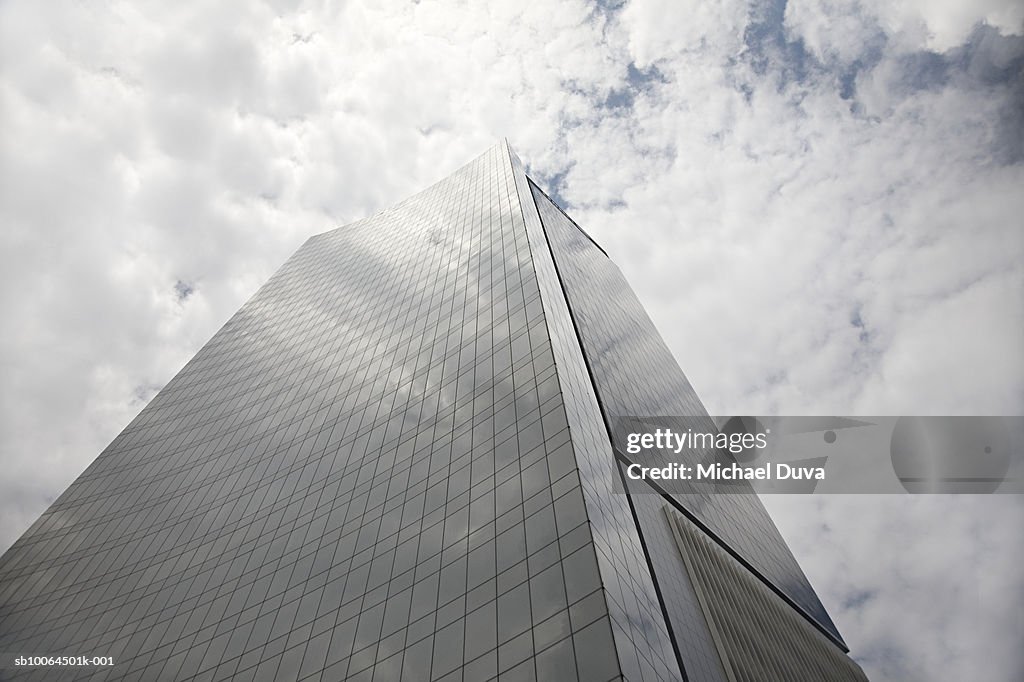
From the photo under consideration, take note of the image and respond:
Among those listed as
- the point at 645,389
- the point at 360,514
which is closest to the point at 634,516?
the point at 360,514

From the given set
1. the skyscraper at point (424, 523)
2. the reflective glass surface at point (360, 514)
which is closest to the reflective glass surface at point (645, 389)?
the skyscraper at point (424, 523)

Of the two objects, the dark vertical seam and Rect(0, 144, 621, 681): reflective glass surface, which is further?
the dark vertical seam

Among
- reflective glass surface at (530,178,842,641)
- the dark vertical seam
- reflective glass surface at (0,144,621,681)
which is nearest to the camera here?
reflective glass surface at (0,144,621,681)

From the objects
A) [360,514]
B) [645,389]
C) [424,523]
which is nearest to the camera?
[424,523]

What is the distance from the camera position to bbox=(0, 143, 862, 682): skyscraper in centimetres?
1761

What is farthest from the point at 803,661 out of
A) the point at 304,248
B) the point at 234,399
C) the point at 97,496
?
the point at 304,248

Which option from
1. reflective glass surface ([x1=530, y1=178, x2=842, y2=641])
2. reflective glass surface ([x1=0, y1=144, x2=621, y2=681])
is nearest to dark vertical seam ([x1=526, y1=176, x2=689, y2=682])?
reflective glass surface ([x1=530, y1=178, x2=842, y2=641])

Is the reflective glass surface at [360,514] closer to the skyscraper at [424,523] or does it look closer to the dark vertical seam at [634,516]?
the skyscraper at [424,523]

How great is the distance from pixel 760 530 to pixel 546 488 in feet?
150

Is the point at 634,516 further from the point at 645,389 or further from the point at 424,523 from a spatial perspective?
the point at 645,389

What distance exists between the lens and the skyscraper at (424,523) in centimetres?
1761

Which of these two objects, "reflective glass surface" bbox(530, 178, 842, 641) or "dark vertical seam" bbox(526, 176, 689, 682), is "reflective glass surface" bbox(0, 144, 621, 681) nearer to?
"dark vertical seam" bbox(526, 176, 689, 682)

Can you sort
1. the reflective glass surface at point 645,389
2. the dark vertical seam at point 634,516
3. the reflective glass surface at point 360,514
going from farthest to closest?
the reflective glass surface at point 645,389
the dark vertical seam at point 634,516
the reflective glass surface at point 360,514

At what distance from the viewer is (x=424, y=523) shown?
23.2 m
